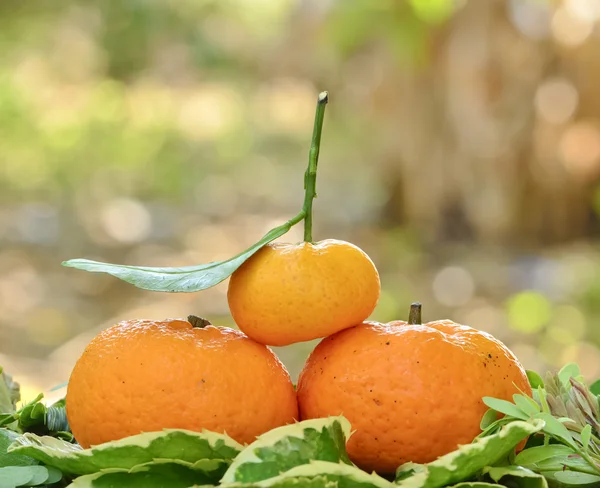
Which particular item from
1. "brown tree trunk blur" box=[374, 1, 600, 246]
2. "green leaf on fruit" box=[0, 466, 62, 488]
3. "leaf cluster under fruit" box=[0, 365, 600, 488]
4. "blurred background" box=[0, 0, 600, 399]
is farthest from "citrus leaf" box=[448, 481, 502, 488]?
"brown tree trunk blur" box=[374, 1, 600, 246]

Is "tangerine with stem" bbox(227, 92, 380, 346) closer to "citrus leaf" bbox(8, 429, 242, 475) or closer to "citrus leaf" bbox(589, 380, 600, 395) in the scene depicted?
"citrus leaf" bbox(8, 429, 242, 475)

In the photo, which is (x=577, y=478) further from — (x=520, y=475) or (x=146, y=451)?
(x=146, y=451)

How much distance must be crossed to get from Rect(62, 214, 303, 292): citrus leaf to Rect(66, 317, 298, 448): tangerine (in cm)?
4

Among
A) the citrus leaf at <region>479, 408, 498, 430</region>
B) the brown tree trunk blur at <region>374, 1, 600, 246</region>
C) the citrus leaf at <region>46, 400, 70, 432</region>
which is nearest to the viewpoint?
the citrus leaf at <region>479, 408, 498, 430</region>

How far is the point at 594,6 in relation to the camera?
3668 mm

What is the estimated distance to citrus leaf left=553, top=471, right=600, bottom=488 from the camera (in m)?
0.56

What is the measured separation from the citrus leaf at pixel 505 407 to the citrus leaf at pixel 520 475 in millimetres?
36

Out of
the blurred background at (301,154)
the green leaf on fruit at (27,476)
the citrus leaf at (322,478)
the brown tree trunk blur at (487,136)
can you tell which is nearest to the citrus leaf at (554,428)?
the citrus leaf at (322,478)

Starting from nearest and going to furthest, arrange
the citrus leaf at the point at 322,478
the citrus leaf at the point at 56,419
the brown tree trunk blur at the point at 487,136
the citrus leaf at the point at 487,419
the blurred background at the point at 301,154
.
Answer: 1. the citrus leaf at the point at 322,478
2. the citrus leaf at the point at 487,419
3. the citrus leaf at the point at 56,419
4. the blurred background at the point at 301,154
5. the brown tree trunk blur at the point at 487,136

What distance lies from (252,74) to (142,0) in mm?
964

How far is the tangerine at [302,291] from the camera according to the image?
1.99 feet

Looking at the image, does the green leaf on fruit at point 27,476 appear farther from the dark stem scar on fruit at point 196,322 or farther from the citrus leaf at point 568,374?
the citrus leaf at point 568,374

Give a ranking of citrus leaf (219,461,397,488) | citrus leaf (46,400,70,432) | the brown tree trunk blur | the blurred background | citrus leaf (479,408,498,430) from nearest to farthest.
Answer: citrus leaf (219,461,397,488) < citrus leaf (479,408,498,430) < citrus leaf (46,400,70,432) < the blurred background < the brown tree trunk blur

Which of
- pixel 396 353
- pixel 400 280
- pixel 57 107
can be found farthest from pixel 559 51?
pixel 396 353
